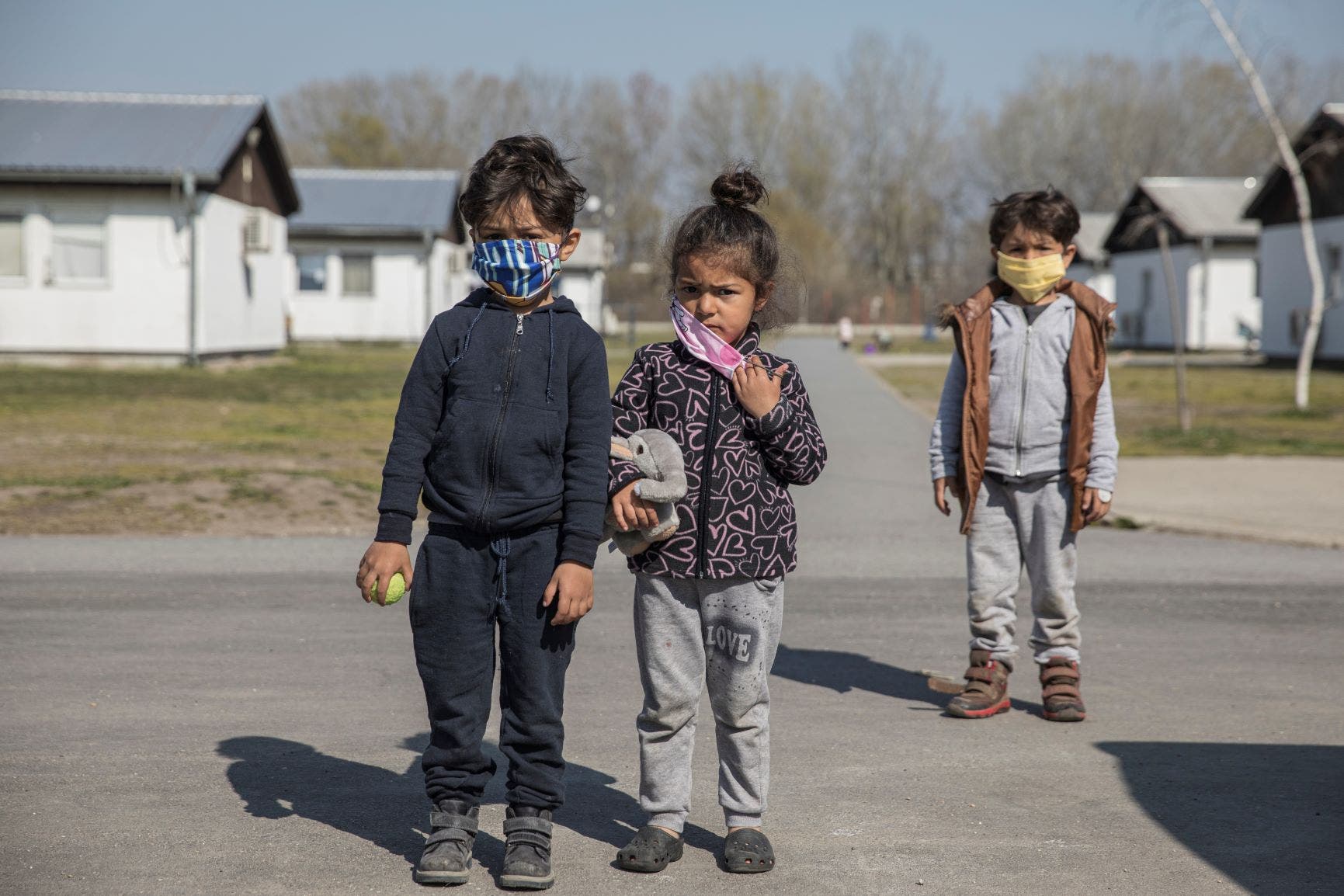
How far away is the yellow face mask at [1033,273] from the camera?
17.4ft

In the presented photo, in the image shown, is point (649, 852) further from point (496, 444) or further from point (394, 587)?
point (496, 444)

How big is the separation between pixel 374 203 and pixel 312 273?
2874 millimetres

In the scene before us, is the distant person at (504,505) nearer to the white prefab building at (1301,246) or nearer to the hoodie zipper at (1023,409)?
the hoodie zipper at (1023,409)

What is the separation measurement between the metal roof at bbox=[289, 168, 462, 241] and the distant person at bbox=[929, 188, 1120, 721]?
38.3 m

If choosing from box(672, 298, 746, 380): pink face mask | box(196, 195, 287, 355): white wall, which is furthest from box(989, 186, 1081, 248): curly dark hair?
box(196, 195, 287, 355): white wall

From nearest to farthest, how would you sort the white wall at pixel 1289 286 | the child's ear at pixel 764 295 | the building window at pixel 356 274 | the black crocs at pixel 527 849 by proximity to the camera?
the black crocs at pixel 527 849 → the child's ear at pixel 764 295 → the white wall at pixel 1289 286 → the building window at pixel 356 274

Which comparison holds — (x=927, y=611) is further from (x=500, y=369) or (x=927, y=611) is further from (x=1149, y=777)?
(x=500, y=369)

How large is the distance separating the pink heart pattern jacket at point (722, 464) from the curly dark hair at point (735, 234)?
8.2 inches

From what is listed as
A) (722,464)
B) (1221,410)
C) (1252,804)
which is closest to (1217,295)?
(1221,410)

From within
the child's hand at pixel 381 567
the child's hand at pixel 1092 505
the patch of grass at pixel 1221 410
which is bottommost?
the patch of grass at pixel 1221 410

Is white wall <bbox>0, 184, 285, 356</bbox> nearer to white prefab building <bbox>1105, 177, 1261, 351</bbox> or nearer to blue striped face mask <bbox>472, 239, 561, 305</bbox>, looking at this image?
blue striped face mask <bbox>472, 239, 561, 305</bbox>

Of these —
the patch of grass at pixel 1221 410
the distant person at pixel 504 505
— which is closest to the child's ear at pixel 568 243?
the distant person at pixel 504 505

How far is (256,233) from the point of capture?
29531mm

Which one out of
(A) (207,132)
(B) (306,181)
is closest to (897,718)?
(A) (207,132)
